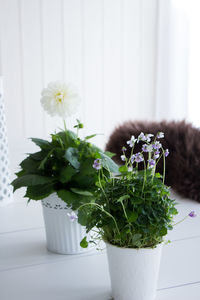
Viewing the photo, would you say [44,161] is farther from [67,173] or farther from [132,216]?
[132,216]

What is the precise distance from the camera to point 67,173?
898mm

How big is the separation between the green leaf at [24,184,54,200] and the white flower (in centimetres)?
17

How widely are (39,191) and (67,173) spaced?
88mm

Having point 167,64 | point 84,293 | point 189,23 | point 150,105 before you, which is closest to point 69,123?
point 150,105

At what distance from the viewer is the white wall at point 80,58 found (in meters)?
2.12

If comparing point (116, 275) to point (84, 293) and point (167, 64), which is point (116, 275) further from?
point (167, 64)

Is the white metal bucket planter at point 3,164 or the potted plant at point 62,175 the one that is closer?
the potted plant at point 62,175

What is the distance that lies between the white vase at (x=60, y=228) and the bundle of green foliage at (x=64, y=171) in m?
0.03

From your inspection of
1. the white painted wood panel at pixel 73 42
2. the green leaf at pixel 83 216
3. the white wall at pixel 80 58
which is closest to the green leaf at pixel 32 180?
A: the green leaf at pixel 83 216

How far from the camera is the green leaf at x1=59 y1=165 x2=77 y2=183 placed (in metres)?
0.90

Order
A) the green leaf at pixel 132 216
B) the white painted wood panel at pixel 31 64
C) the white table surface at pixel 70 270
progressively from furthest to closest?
the white painted wood panel at pixel 31 64, the white table surface at pixel 70 270, the green leaf at pixel 132 216

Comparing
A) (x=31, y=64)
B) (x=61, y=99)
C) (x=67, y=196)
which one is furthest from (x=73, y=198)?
Answer: (x=31, y=64)

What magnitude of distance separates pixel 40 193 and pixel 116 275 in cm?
27

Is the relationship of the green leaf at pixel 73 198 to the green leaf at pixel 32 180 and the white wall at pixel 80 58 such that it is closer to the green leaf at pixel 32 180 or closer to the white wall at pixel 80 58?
the green leaf at pixel 32 180
